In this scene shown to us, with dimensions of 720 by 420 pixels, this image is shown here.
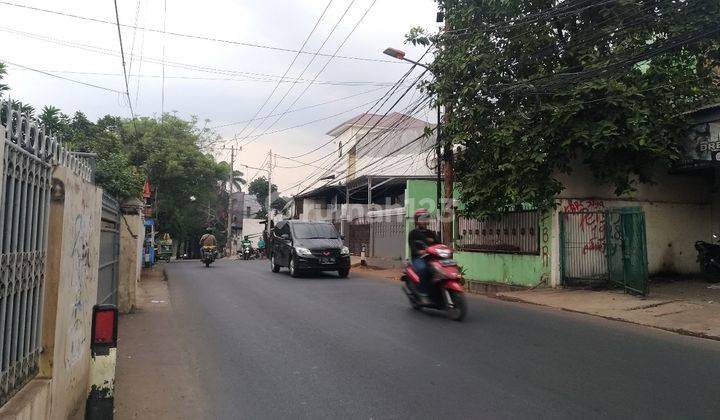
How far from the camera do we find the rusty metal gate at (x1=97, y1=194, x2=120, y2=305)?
6465 millimetres

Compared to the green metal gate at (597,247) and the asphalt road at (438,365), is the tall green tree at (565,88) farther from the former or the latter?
the asphalt road at (438,365)

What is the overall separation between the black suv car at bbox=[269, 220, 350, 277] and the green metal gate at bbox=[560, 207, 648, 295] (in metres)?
6.59

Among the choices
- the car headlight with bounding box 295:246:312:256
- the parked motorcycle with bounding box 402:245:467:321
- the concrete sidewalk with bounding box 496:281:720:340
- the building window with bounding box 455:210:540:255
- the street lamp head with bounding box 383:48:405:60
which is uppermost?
the street lamp head with bounding box 383:48:405:60

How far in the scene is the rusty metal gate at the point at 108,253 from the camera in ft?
21.2

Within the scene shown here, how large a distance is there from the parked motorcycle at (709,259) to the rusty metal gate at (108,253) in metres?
12.6

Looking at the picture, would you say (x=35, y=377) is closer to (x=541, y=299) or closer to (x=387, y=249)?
(x=541, y=299)

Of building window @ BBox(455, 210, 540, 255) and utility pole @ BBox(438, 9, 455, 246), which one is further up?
utility pole @ BBox(438, 9, 455, 246)

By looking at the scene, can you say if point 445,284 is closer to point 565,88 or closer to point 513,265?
point 565,88

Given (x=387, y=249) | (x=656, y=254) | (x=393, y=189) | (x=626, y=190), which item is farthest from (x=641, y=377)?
(x=393, y=189)

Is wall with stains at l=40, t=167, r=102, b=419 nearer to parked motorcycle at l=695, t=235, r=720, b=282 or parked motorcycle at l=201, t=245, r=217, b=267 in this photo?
parked motorcycle at l=695, t=235, r=720, b=282

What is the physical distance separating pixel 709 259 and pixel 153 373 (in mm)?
12385

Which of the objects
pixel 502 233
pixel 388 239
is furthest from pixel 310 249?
pixel 388 239

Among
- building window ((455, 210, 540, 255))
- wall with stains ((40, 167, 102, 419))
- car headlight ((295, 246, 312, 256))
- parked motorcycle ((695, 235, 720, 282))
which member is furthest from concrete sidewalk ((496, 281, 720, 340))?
wall with stains ((40, 167, 102, 419))

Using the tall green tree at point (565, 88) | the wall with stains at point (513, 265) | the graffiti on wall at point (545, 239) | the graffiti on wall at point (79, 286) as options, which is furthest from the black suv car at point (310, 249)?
the graffiti on wall at point (79, 286)
